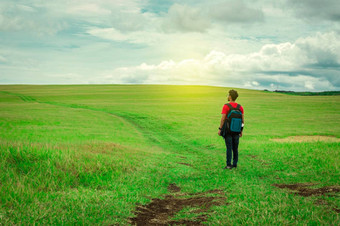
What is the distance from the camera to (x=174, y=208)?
6.95m

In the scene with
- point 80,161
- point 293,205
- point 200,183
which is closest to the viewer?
point 293,205

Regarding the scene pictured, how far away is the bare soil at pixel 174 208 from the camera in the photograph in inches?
235

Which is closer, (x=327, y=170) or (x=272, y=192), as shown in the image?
(x=272, y=192)

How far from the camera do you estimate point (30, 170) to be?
9094 millimetres

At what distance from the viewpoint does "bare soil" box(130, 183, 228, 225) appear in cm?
597

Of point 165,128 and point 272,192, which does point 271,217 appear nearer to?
point 272,192

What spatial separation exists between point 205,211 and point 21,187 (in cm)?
498

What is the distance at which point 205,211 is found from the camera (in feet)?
21.0

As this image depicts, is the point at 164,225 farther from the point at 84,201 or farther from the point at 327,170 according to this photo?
the point at 327,170

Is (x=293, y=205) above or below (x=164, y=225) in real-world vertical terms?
above

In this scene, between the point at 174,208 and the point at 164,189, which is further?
the point at 164,189

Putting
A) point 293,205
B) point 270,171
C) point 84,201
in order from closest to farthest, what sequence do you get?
point 293,205 → point 84,201 → point 270,171

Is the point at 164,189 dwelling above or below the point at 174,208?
below

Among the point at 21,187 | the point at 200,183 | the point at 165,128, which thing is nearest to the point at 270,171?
the point at 200,183
